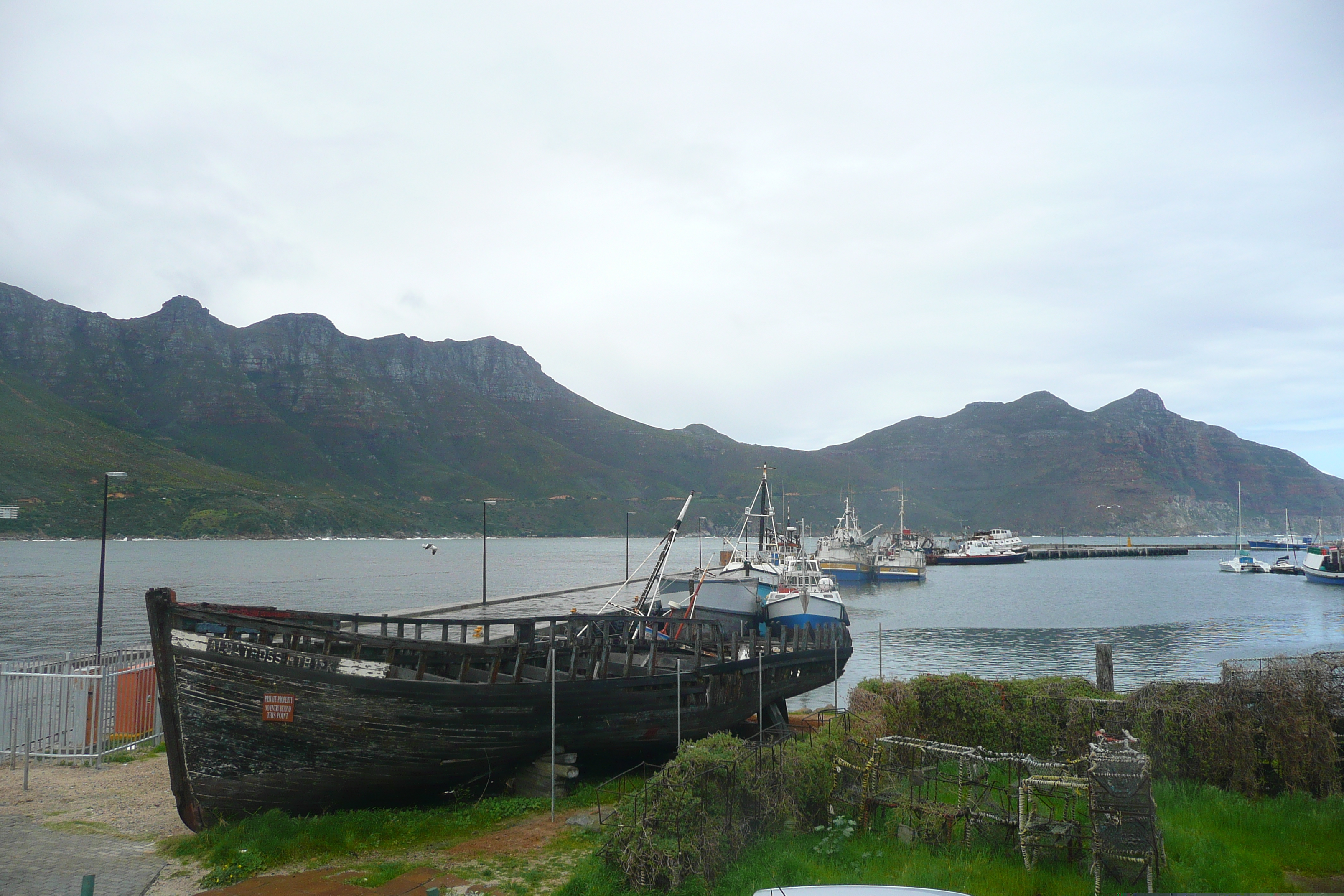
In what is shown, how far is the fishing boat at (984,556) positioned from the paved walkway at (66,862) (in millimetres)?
136086

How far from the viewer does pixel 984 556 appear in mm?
136500

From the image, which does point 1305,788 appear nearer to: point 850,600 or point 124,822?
point 124,822

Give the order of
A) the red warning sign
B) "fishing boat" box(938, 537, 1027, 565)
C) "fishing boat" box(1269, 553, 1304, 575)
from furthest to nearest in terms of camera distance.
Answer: "fishing boat" box(938, 537, 1027, 565), "fishing boat" box(1269, 553, 1304, 575), the red warning sign

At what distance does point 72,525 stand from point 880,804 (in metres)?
196

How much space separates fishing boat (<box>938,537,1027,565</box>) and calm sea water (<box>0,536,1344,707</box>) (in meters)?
4.29

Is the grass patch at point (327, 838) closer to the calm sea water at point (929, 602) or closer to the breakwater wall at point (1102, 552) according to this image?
the calm sea water at point (929, 602)

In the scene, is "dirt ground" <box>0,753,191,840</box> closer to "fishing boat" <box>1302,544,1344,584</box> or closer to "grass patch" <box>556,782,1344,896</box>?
"grass patch" <box>556,782,1344,896</box>

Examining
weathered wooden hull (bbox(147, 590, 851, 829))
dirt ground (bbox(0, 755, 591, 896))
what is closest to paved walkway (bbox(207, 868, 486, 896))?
dirt ground (bbox(0, 755, 591, 896))

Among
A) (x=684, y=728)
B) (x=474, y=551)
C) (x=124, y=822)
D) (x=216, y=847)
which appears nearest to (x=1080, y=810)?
(x=684, y=728)

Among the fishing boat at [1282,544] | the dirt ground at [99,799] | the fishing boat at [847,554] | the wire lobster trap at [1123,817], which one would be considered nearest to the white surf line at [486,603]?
the dirt ground at [99,799]

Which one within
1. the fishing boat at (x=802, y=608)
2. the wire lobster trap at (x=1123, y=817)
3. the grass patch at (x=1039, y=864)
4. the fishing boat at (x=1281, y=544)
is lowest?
the fishing boat at (x=1281, y=544)

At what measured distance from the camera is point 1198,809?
36.5 ft

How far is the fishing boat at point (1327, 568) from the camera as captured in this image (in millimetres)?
90812

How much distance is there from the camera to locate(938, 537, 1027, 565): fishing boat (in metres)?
136
